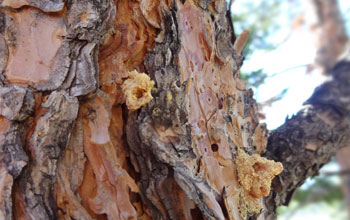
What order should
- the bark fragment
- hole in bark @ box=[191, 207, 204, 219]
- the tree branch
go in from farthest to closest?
the tree branch
hole in bark @ box=[191, 207, 204, 219]
the bark fragment

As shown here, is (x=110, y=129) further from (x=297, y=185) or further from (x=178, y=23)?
(x=297, y=185)

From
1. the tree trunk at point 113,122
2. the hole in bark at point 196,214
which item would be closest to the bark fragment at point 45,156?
the tree trunk at point 113,122

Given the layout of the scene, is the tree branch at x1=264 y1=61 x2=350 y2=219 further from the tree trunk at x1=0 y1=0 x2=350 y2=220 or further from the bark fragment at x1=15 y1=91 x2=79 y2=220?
the bark fragment at x1=15 y1=91 x2=79 y2=220

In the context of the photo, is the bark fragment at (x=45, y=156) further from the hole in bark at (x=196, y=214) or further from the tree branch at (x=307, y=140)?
the tree branch at (x=307, y=140)

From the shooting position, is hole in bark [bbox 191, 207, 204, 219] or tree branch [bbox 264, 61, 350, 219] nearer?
hole in bark [bbox 191, 207, 204, 219]

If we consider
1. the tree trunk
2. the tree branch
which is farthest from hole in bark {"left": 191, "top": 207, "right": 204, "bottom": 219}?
the tree branch

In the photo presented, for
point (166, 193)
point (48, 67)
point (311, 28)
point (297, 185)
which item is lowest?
point (166, 193)

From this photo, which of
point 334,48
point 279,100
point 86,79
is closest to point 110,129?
point 86,79
